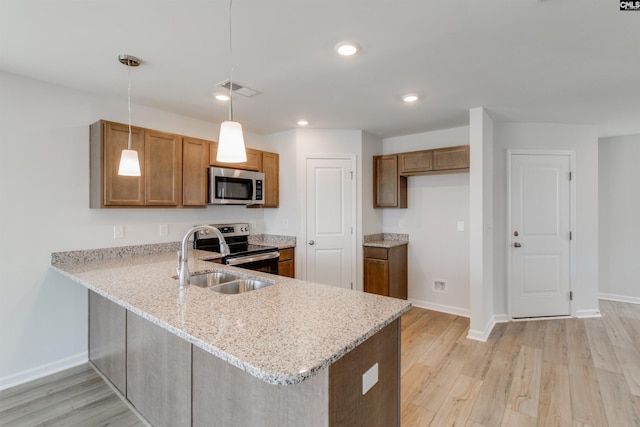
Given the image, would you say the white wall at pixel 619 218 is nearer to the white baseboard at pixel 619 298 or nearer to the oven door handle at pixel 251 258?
the white baseboard at pixel 619 298

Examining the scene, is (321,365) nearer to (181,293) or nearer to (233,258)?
(181,293)

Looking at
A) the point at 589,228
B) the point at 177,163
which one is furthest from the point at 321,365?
the point at 589,228

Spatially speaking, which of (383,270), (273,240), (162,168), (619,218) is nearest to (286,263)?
(273,240)

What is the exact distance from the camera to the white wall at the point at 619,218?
430cm

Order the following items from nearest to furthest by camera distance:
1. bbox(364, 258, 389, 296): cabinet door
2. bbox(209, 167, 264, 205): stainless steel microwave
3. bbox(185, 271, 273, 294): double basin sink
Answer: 1. bbox(185, 271, 273, 294): double basin sink
2. bbox(209, 167, 264, 205): stainless steel microwave
3. bbox(364, 258, 389, 296): cabinet door

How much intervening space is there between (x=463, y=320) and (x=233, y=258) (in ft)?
9.30

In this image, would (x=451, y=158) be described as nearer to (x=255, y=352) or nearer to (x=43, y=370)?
(x=255, y=352)

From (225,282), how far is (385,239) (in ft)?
9.31

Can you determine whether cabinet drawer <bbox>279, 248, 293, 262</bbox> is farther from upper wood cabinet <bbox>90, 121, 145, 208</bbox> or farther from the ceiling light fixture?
the ceiling light fixture

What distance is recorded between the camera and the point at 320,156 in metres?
4.02

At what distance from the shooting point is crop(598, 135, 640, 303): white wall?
4297mm

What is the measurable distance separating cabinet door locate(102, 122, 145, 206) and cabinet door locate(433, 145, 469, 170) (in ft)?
10.6

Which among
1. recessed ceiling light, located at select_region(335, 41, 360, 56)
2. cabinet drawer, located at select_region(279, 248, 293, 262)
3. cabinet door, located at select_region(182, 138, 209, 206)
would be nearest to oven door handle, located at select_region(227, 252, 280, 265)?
cabinet drawer, located at select_region(279, 248, 293, 262)

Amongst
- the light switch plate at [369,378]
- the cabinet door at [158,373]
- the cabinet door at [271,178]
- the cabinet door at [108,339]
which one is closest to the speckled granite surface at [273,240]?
the cabinet door at [271,178]
